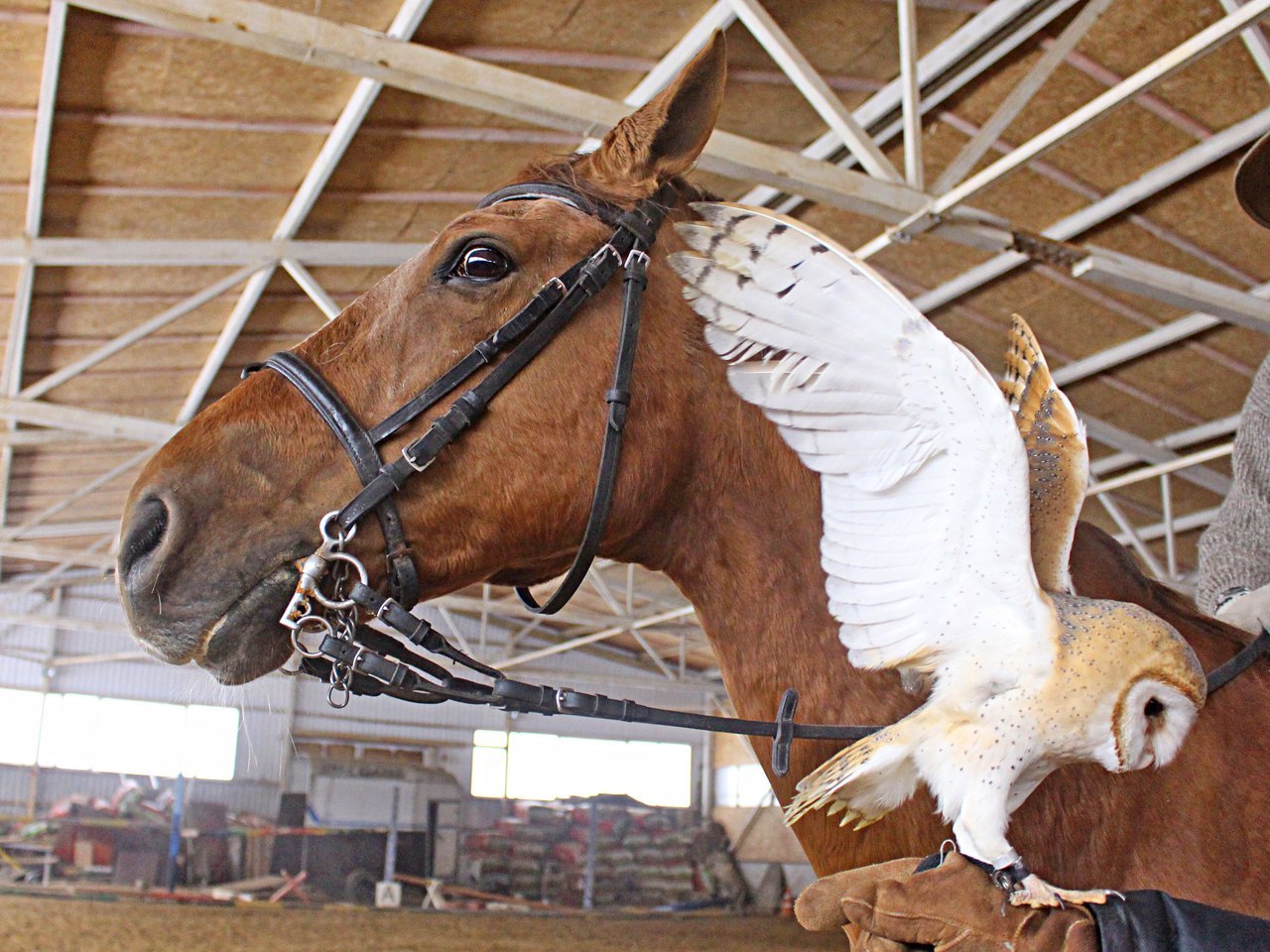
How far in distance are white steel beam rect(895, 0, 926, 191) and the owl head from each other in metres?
4.20

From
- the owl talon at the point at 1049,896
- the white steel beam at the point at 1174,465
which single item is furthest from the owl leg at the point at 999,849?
the white steel beam at the point at 1174,465

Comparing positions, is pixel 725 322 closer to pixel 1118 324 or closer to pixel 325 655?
pixel 325 655

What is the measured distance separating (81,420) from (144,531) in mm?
7640

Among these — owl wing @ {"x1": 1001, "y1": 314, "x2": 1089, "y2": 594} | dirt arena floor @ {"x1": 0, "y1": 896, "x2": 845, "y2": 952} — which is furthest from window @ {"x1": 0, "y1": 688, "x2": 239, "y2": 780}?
owl wing @ {"x1": 1001, "y1": 314, "x2": 1089, "y2": 594}

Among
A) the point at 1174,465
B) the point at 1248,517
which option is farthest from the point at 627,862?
the point at 1248,517

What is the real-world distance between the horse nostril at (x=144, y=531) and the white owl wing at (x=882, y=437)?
0.72 metres

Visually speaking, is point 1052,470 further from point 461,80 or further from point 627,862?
point 627,862

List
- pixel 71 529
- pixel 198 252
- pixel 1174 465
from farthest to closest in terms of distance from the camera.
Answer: pixel 71 529 → pixel 1174 465 → pixel 198 252

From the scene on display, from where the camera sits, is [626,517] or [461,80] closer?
[626,517]

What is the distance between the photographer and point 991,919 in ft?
3.22

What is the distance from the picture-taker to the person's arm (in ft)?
3.09

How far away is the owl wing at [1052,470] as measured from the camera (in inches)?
48.2

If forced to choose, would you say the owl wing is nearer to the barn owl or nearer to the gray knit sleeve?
the barn owl

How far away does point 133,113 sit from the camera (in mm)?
5418
